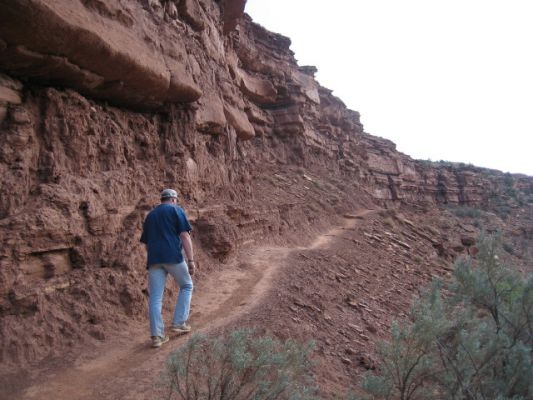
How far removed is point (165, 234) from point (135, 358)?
130 cm

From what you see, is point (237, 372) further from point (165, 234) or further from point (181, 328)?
point (165, 234)

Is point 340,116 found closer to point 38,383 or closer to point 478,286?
point 478,286

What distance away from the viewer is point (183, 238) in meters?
4.65

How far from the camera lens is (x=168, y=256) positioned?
4480mm

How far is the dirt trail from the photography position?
3.43m

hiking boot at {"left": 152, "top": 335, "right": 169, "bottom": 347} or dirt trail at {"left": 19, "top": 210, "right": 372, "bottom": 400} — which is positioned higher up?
hiking boot at {"left": 152, "top": 335, "right": 169, "bottom": 347}

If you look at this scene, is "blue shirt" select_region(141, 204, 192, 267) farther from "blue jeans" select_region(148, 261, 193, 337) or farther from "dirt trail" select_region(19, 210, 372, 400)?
"dirt trail" select_region(19, 210, 372, 400)

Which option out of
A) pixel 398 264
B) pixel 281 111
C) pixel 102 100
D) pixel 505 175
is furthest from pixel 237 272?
pixel 505 175

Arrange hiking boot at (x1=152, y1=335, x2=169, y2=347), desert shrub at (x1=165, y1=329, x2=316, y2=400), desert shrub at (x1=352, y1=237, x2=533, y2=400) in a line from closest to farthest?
desert shrub at (x1=165, y1=329, x2=316, y2=400) → desert shrub at (x1=352, y1=237, x2=533, y2=400) → hiking boot at (x1=152, y1=335, x2=169, y2=347)

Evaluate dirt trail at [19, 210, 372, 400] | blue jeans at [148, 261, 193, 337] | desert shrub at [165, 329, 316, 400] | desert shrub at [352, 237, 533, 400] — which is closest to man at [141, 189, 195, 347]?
blue jeans at [148, 261, 193, 337]

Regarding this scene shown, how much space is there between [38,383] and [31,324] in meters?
0.72

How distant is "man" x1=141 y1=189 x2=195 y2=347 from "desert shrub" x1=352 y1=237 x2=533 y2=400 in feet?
6.94

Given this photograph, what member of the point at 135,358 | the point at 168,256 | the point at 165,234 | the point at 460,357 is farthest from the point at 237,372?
the point at 460,357

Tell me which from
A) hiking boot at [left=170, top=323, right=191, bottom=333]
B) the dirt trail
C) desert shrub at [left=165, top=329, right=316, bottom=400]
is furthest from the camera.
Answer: hiking boot at [left=170, top=323, right=191, bottom=333]
